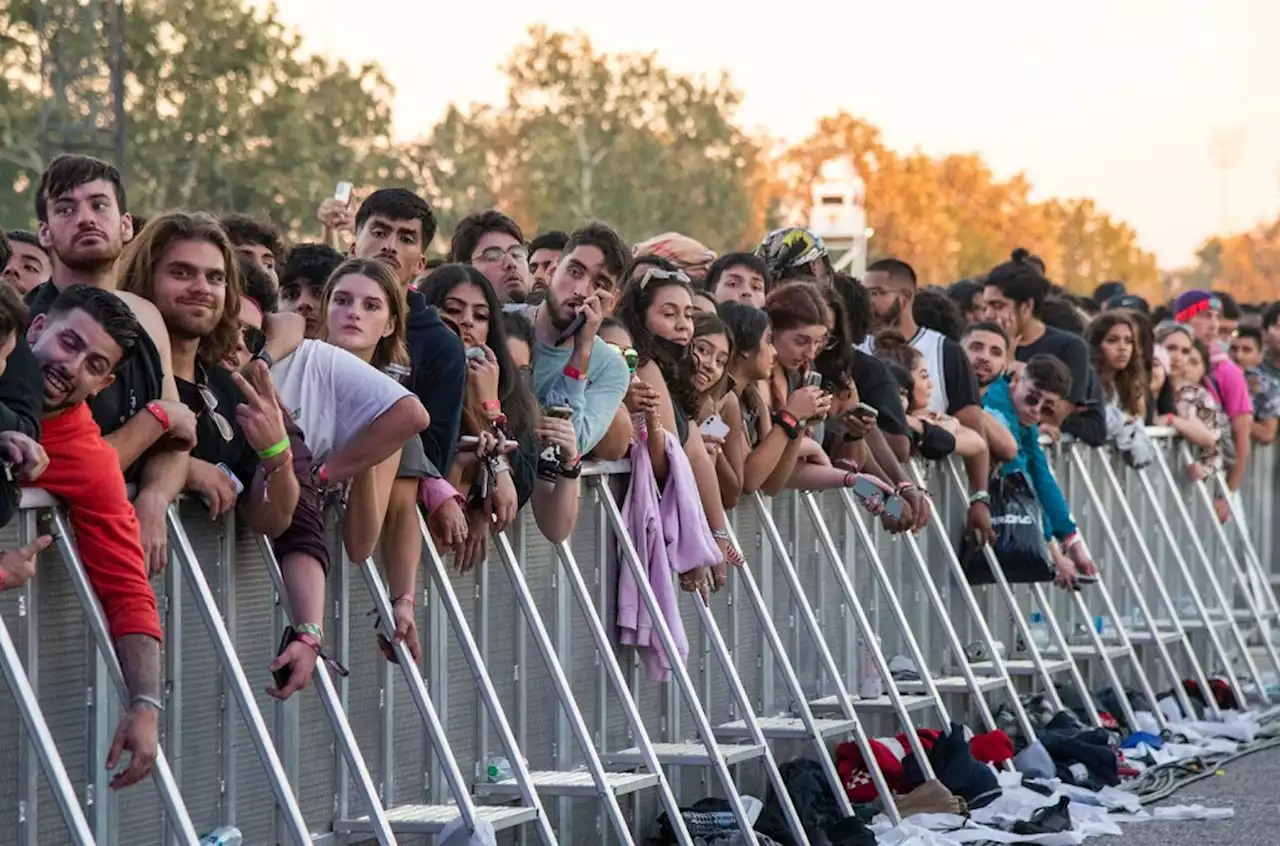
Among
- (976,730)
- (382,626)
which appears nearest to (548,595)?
(382,626)

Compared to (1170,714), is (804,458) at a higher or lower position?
higher

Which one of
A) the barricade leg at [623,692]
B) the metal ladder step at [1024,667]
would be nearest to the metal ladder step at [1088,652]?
the metal ladder step at [1024,667]

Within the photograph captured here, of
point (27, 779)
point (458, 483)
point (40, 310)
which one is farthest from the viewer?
point (458, 483)

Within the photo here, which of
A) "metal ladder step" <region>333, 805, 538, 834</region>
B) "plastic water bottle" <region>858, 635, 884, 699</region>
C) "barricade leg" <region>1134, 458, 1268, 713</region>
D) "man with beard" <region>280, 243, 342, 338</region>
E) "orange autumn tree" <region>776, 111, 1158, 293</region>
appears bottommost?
"barricade leg" <region>1134, 458, 1268, 713</region>

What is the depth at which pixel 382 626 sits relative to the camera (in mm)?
7629

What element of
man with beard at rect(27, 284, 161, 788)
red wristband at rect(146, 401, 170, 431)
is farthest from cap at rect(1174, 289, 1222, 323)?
man with beard at rect(27, 284, 161, 788)

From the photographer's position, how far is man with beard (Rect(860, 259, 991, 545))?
1257cm

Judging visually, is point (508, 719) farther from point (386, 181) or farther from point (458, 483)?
point (386, 181)

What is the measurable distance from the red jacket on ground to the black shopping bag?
6869mm

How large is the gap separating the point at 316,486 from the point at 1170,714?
298 inches

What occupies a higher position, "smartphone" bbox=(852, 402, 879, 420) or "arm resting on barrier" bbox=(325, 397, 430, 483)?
"arm resting on barrier" bbox=(325, 397, 430, 483)

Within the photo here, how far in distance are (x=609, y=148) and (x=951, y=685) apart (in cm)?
9659

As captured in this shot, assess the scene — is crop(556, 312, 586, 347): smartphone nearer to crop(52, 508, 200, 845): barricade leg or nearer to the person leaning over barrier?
crop(52, 508, 200, 845): barricade leg

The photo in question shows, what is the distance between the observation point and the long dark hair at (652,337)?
9.52 metres
